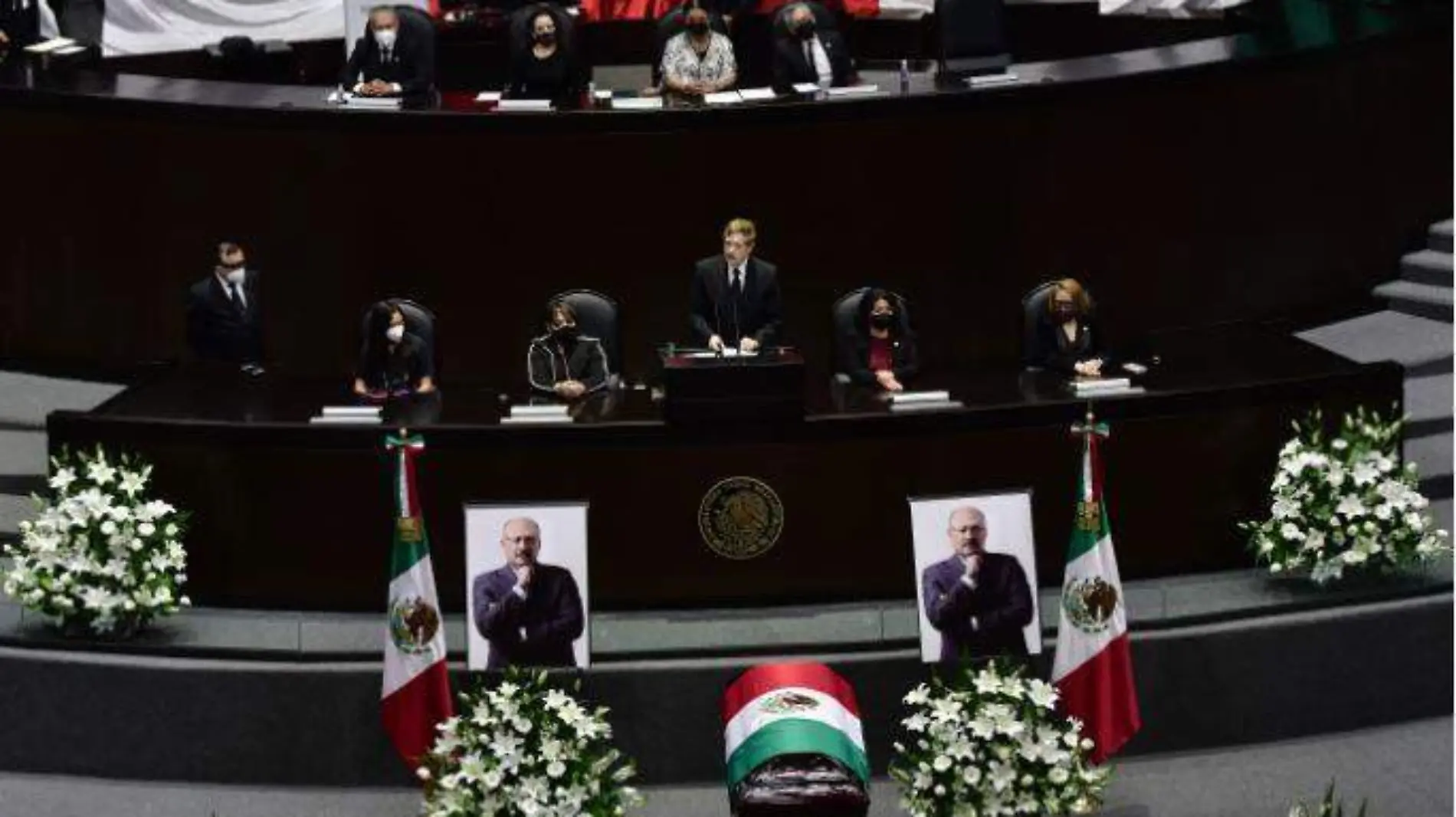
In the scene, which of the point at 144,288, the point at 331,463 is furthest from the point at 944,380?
the point at 144,288

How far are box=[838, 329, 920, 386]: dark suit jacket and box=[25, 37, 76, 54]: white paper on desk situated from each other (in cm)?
507


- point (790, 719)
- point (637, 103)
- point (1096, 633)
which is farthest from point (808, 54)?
point (790, 719)

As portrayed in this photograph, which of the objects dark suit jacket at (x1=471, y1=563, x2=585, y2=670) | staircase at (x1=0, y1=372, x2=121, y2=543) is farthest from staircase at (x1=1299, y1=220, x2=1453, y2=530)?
staircase at (x1=0, y1=372, x2=121, y2=543)

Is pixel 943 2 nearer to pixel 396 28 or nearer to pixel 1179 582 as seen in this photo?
pixel 396 28

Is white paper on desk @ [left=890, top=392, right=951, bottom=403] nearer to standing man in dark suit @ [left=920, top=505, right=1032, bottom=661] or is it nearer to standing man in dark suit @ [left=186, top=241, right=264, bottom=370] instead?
standing man in dark suit @ [left=920, top=505, right=1032, bottom=661]

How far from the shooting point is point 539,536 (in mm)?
13859

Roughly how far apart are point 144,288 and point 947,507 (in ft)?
16.4

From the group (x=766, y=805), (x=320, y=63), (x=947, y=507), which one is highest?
(x=320, y=63)

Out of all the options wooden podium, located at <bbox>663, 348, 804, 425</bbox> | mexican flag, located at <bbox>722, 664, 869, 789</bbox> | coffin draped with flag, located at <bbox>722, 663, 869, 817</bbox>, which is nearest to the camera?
coffin draped with flag, located at <bbox>722, 663, 869, 817</bbox>

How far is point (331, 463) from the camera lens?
14570 millimetres

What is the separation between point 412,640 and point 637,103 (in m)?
3.73

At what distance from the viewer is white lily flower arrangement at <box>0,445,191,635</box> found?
563 inches

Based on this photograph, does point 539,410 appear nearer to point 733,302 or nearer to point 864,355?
point 733,302

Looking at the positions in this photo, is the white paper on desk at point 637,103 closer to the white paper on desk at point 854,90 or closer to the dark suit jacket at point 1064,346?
the white paper on desk at point 854,90
